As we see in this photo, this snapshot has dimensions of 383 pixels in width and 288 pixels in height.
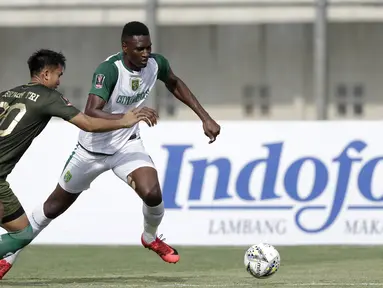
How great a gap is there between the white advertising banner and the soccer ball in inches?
191

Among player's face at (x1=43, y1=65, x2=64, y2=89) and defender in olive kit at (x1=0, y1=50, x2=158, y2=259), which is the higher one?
player's face at (x1=43, y1=65, x2=64, y2=89)

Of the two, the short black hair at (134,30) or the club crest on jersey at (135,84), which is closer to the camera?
the short black hair at (134,30)

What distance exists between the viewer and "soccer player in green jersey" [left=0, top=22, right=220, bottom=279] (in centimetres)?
1020

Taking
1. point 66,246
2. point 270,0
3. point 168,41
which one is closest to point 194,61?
point 168,41

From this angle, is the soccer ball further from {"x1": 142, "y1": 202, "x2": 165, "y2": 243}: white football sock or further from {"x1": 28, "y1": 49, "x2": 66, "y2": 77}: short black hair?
{"x1": 28, "y1": 49, "x2": 66, "y2": 77}: short black hair

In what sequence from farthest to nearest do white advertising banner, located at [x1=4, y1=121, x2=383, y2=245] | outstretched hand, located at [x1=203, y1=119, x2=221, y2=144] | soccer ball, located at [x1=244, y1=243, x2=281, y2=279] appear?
white advertising banner, located at [x1=4, y1=121, x2=383, y2=245]
outstretched hand, located at [x1=203, y1=119, x2=221, y2=144]
soccer ball, located at [x1=244, y1=243, x2=281, y2=279]

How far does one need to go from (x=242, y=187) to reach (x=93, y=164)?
4.68 m

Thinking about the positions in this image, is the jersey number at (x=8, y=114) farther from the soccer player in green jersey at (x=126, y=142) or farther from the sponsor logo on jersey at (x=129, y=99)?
the sponsor logo on jersey at (x=129, y=99)

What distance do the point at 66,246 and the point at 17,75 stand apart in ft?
63.9

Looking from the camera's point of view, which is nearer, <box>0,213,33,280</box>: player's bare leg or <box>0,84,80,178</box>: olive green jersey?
<box>0,84,80,178</box>: olive green jersey

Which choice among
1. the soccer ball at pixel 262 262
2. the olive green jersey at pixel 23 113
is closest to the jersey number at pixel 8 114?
the olive green jersey at pixel 23 113

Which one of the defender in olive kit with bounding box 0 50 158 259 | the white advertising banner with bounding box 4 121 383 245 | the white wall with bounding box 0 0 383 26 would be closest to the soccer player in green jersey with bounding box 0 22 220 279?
the defender in olive kit with bounding box 0 50 158 259

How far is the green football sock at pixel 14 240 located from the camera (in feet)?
31.0

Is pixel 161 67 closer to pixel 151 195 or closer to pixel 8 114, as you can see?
pixel 151 195
